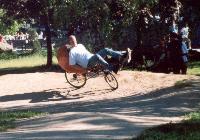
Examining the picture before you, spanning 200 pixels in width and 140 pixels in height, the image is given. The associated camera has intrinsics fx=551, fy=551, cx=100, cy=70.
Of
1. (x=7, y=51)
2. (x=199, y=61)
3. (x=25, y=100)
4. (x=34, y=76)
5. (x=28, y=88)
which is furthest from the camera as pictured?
(x=7, y=51)

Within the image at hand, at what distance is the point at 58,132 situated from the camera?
26.7 feet

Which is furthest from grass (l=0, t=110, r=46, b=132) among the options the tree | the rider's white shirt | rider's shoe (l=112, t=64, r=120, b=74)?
the tree

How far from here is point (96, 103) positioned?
41.4 ft

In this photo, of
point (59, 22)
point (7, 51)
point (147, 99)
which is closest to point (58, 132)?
point (147, 99)

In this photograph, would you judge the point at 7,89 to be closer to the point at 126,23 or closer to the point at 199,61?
the point at 126,23

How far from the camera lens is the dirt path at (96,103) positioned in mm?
8359

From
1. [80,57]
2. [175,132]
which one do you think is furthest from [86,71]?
[175,132]

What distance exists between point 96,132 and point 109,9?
11.7 metres

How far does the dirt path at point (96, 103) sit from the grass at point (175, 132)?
0.28 m

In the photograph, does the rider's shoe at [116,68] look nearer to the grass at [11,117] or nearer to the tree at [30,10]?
the grass at [11,117]

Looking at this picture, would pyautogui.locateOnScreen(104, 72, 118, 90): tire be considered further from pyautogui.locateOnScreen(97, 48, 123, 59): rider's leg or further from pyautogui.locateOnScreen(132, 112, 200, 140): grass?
pyautogui.locateOnScreen(132, 112, 200, 140): grass

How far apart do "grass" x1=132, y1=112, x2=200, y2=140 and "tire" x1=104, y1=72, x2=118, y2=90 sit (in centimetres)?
574

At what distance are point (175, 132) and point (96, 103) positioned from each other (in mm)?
4902

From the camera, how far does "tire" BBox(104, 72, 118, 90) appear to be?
48.0ft
